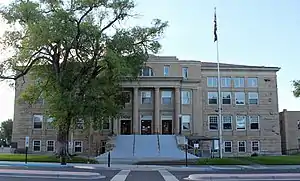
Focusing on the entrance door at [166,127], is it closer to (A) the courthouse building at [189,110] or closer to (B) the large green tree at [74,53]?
(A) the courthouse building at [189,110]

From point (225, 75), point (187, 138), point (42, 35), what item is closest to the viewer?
point (42, 35)

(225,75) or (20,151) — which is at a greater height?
(225,75)

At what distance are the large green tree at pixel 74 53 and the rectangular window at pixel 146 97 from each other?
14.5 m

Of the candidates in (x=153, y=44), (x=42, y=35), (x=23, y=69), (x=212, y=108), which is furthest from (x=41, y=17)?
(x=212, y=108)

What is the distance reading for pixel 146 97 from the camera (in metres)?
49.5

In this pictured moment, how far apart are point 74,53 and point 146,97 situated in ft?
58.8

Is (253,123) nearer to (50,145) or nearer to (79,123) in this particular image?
(50,145)

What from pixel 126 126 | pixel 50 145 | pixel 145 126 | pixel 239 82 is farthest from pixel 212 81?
pixel 50 145

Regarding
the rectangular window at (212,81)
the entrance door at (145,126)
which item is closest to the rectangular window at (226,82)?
the rectangular window at (212,81)

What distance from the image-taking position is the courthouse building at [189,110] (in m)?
48.4

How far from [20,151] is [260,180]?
121 ft

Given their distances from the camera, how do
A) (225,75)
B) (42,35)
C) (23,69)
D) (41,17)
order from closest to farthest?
(42,35), (41,17), (23,69), (225,75)

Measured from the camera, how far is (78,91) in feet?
99.7

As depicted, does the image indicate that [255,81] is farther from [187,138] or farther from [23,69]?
[23,69]
